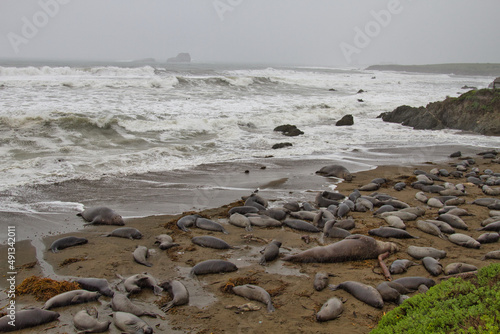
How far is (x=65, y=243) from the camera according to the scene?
19.7 ft

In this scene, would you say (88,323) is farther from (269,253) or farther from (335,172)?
(335,172)

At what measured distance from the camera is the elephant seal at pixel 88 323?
3.89 metres

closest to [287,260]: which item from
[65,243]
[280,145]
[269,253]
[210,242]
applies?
[269,253]

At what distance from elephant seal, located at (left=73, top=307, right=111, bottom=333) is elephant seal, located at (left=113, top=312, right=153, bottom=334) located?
0.11m

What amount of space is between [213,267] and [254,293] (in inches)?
34.4

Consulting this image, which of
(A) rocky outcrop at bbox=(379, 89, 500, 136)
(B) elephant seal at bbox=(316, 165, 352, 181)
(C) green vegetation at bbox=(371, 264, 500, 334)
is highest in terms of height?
(A) rocky outcrop at bbox=(379, 89, 500, 136)

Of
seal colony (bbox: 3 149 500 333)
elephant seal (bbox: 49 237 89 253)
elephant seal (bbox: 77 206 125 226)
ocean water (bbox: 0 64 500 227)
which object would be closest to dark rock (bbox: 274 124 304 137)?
ocean water (bbox: 0 64 500 227)

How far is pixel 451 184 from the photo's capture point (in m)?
9.46

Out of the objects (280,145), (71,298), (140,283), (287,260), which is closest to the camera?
(71,298)

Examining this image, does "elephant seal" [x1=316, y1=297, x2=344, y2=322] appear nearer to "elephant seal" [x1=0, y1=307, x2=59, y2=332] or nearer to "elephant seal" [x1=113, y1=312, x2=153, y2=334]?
"elephant seal" [x1=113, y1=312, x2=153, y2=334]

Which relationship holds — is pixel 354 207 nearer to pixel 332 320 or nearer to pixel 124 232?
pixel 332 320

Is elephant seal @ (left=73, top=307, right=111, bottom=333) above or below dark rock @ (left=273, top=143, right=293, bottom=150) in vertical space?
below

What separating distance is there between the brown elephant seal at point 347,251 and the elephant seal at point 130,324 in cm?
241

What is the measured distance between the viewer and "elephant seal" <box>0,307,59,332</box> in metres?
3.87
